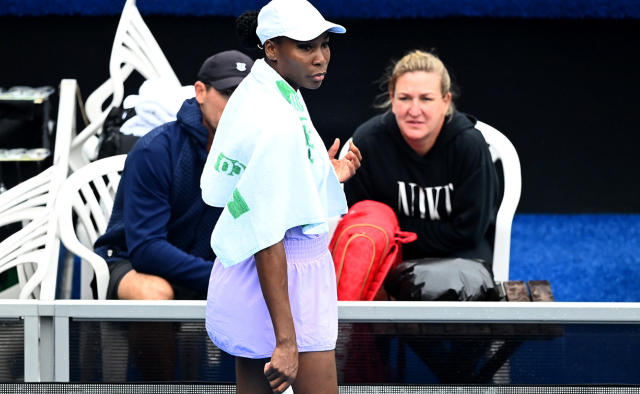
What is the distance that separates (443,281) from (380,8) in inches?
88.2

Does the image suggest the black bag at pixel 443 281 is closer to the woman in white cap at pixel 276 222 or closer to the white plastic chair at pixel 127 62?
the woman in white cap at pixel 276 222

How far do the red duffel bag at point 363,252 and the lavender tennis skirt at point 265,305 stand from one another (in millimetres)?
981

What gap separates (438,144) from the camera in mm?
3629

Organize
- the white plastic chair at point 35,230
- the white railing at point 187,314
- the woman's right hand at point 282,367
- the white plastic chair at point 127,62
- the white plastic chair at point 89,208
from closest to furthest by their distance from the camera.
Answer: the woman's right hand at point 282,367, the white railing at point 187,314, the white plastic chair at point 35,230, the white plastic chair at point 89,208, the white plastic chair at point 127,62

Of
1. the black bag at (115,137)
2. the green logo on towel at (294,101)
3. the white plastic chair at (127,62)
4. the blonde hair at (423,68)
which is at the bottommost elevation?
the green logo on towel at (294,101)

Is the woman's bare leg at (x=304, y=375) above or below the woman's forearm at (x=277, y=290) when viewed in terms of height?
below

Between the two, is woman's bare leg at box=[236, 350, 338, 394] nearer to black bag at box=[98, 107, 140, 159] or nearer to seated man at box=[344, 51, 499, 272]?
seated man at box=[344, 51, 499, 272]

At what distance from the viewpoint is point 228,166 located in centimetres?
212

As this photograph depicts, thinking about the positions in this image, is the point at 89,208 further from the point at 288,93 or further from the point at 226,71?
the point at 288,93

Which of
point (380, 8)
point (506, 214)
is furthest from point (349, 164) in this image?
point (380, 8)

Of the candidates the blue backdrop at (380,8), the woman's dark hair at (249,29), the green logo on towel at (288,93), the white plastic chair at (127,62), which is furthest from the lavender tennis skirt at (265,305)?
the blue backdrop at (380,8)

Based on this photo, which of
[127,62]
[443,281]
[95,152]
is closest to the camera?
[443,281]

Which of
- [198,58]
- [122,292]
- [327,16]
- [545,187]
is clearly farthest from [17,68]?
[545,187]

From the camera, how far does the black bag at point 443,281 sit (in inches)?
122
